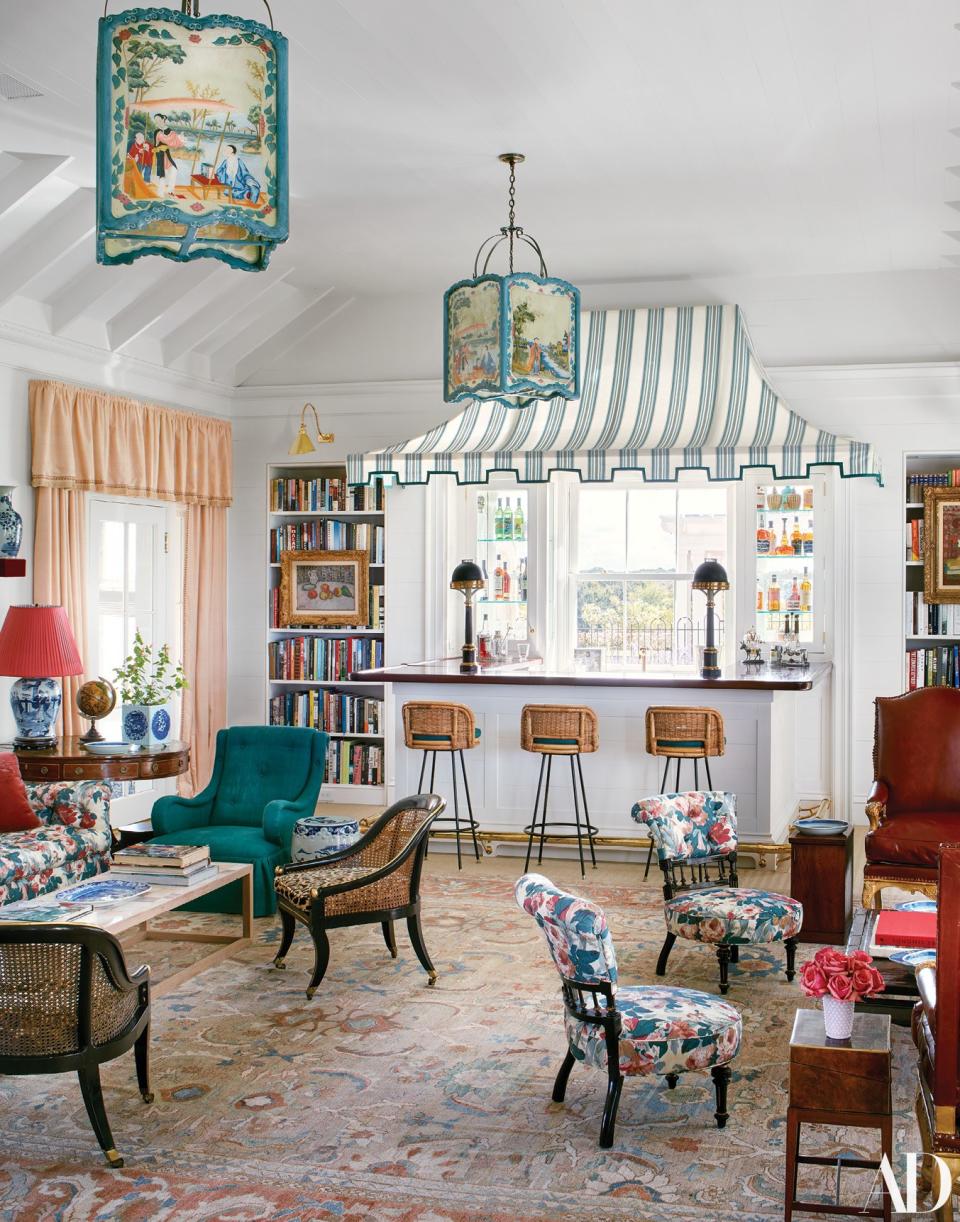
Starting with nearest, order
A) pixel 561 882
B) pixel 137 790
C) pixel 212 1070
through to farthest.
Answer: pixel 212 1070 → pixel 561 882 → pixel 137 790

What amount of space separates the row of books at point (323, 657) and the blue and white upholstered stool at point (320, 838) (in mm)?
3264

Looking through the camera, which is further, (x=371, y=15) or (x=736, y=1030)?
(x=371, y=15)

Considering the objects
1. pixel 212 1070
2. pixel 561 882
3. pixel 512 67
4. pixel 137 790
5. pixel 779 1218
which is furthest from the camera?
pixel 137 790

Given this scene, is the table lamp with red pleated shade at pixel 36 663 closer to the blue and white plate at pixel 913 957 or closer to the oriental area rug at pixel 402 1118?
the oriental area rug at pixel 402 1118

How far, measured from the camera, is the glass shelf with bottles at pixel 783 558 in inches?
Answer: 346

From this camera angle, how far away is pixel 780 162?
243 inches

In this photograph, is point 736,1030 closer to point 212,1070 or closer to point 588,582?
point 212,1070

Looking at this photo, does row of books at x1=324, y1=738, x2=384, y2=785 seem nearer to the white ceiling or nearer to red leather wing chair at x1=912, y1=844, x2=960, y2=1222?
the white ceiling

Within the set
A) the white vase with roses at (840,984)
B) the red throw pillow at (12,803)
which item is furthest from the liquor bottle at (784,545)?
the white vase with roses at (840,984)

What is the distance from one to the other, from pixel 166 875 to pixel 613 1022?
2164 mm

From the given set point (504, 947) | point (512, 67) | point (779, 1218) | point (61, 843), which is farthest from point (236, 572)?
point (779, 1218)

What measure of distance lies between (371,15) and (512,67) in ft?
2.19

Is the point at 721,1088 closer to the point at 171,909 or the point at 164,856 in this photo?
the point at 164,856

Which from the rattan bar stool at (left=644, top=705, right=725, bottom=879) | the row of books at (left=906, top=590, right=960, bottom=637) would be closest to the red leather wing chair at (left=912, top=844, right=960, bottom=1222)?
the rattan bar stool at (left=644, top=705, right=725, bottom=879)
